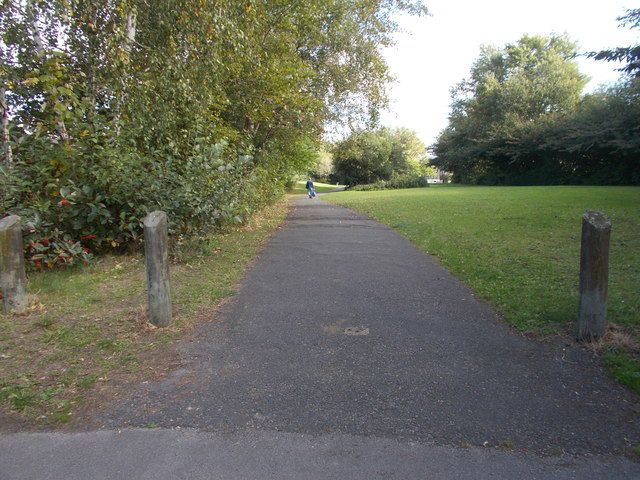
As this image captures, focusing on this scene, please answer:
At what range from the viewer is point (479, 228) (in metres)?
12.2

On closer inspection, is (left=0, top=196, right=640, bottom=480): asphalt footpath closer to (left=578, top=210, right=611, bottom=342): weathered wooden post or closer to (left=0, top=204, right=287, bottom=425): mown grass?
(left=578, top=210, right=611, bottom=342): weathered wooden post

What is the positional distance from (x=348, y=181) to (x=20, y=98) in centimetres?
4944

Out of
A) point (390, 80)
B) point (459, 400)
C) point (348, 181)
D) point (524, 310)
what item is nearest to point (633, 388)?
point (459, 400)

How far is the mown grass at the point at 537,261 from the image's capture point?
4605 mm

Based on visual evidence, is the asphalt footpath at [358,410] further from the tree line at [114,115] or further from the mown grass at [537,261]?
the tree line at [114,115]

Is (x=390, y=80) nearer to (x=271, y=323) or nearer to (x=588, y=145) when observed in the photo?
(x=271, y=323)

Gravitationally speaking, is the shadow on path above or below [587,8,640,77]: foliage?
below

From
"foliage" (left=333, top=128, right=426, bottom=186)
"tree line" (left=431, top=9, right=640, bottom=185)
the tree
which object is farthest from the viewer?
"foliage" (left=333, top=128, right=426, bottom=186)

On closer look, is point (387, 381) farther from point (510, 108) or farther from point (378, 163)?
point (378, 163)

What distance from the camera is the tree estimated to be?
135 feet

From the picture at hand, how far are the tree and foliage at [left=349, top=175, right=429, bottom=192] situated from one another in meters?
3.25

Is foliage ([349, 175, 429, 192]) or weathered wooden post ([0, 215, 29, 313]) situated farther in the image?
foliage ([349, 175, 429, 192])

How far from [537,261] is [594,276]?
391cm

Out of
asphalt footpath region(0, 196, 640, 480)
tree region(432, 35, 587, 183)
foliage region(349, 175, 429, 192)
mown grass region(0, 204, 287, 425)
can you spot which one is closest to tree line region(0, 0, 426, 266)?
mown grass region(0, 204, 287, 425)
